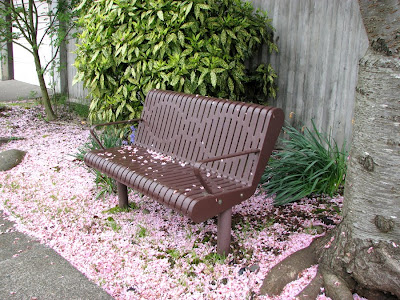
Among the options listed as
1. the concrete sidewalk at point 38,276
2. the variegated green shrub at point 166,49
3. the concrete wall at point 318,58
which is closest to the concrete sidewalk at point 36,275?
the concrete sidewalk at point 38,276

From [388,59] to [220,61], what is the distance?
256cm

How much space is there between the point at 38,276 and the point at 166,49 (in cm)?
277

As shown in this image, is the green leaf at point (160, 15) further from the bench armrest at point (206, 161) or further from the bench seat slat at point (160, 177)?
the bench armrest at point (206, 161)

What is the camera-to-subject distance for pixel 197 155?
3.67 metres

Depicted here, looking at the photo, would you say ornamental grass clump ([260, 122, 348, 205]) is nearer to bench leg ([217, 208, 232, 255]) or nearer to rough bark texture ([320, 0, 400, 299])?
bench leg ([217, 208, 232, 255])

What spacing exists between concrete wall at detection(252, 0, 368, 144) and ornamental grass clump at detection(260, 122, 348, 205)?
71cm

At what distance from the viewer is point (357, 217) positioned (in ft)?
8.43

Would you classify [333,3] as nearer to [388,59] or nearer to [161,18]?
[161,18]

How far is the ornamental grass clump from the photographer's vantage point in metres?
3.94

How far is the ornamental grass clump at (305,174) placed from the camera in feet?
12.9

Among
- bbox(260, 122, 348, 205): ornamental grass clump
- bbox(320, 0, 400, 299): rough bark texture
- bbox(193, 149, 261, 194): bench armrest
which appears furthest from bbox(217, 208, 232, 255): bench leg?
bbox(260, 122, 348, 205): ornamental grass clump

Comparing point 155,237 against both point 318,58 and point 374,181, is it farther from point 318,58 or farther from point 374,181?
point 318,58

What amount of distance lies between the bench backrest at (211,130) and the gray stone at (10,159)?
6.99 feet

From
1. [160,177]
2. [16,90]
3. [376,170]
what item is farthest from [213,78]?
[16,90]
